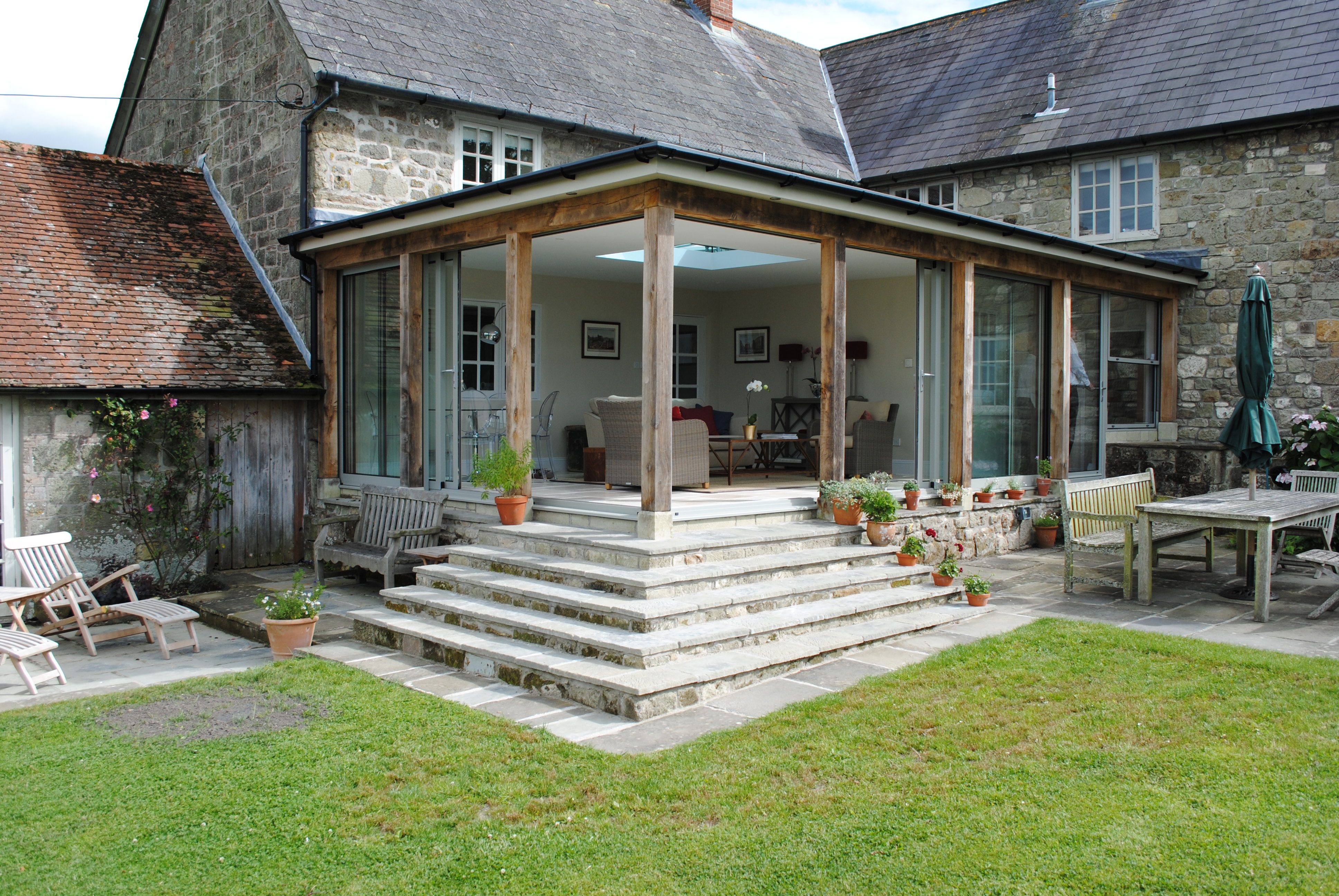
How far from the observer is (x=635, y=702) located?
4883 millimetres

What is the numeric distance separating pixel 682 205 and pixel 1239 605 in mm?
5195

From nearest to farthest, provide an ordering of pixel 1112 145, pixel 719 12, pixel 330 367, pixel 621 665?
1. pixel 621 665
2. pixel 330 367
3. pixel 1112 145
4. pixel 719 12

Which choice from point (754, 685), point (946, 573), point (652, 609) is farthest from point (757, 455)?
point (754, 685)

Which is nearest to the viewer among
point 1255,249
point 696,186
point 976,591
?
point 696,186

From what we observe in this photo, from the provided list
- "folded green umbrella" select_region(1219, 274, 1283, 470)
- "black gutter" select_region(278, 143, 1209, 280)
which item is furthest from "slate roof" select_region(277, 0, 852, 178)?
"folded green umbrella" select_region(1219, 274, 1283, 470)

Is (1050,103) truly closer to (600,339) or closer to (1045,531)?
(1045,531)

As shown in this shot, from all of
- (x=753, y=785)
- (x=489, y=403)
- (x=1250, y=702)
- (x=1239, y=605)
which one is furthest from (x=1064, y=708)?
(x=489, y=403)

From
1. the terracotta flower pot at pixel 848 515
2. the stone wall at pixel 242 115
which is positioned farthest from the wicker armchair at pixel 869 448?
Result: the stone wall at pixel 242 115

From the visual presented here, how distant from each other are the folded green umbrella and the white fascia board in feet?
6.25

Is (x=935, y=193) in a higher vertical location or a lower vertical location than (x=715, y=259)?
higher

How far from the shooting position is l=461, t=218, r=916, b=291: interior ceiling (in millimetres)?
8680

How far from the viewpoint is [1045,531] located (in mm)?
10508

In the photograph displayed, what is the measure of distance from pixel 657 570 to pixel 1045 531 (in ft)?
18.9

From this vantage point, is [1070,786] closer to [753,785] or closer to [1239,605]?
[753,785]
